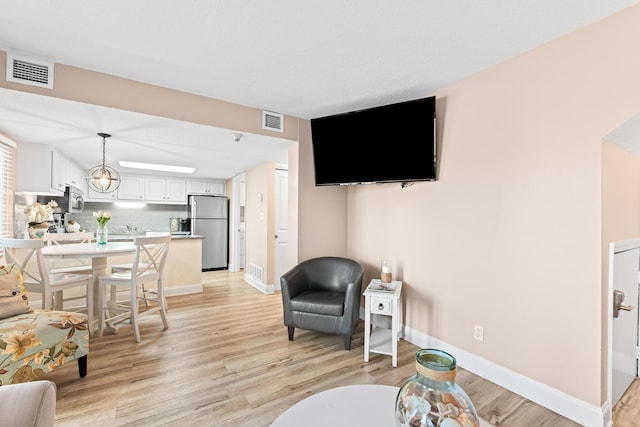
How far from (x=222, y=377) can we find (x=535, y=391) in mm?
2225

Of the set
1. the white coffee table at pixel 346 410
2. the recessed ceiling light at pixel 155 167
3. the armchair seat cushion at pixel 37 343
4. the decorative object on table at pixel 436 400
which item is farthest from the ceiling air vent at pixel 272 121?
the recessed ceiling light at pixel 155 167

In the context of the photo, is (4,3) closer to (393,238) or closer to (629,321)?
(393,238)

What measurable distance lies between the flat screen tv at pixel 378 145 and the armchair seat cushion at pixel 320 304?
1209mm

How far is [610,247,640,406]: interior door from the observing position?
5.58 feet

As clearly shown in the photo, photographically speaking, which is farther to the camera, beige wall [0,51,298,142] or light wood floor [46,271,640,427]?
beige wall [0,51,298,142]

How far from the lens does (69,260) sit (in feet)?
11.9

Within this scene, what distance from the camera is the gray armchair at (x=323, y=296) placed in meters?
2.50

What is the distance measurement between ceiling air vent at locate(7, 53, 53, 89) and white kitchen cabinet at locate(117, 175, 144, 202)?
4109 mm

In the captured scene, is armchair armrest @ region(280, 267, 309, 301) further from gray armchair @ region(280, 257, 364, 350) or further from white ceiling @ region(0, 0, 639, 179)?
white ceiling @ region(0, 0, 639, 179)

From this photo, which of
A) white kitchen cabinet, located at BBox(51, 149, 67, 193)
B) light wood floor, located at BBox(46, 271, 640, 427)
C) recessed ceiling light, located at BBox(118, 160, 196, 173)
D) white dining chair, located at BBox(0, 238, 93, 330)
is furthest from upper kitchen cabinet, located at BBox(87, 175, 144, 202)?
light wood floor, located at BBox(46, 271, 640, 427)

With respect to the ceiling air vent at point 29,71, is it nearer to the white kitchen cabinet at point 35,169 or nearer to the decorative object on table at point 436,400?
the white kitchen cabinet at point 35,169

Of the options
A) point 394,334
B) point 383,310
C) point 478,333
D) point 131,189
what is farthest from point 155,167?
point 478,333

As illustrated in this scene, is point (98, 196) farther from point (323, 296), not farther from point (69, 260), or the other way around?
point (323, 296)

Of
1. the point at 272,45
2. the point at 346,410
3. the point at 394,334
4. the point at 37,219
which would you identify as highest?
the point at 272,45
